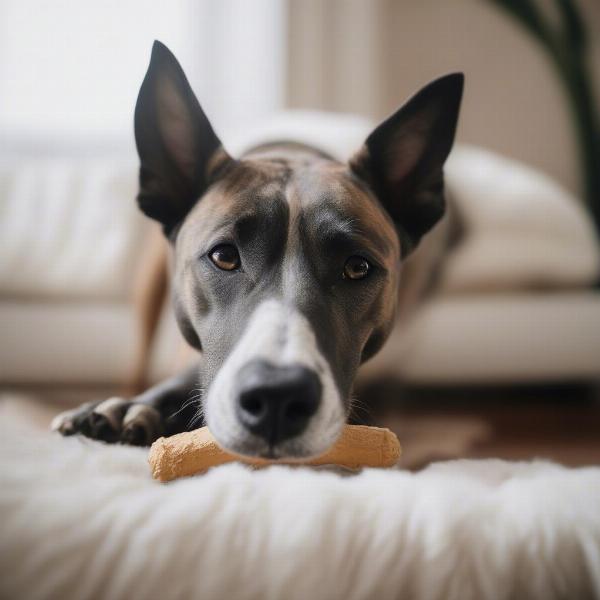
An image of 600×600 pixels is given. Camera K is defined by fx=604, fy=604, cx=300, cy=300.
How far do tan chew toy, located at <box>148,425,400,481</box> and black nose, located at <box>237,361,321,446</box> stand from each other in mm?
52

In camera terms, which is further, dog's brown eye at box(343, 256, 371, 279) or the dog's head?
dog's brown eye at box(343, 256, 371, 279)

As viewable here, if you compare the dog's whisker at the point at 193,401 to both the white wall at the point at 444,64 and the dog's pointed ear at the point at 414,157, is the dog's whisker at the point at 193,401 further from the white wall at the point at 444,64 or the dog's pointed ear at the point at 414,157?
the white wall at the point at 444,64

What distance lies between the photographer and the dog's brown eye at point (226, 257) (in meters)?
0.92

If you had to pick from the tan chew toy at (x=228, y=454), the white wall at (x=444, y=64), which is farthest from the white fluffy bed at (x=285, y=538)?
the white wall at (x=444, y=64)

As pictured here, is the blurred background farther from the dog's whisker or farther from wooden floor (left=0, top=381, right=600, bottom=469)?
the dog's whisker

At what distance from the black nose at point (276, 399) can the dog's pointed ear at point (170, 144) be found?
49 centimetres

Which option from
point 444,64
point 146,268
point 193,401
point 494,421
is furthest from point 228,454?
point 444,64

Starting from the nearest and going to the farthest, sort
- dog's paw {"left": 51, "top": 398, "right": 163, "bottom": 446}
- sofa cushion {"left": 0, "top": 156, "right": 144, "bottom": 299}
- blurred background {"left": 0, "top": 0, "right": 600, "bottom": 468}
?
dog's paw {"left": 51, "top": 398, "right": 163, "bottom": 446}, blurred background {"left": 0, "top": 0, "right": 600, "bottom": 468}, sofa cushion {"left": 0, "top": 156, "right": 144, "bottom": 299}

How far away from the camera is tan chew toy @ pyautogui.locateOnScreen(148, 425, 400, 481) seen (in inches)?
28.0

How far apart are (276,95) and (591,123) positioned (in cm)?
175

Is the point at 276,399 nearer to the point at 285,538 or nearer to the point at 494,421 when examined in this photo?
the point at 285,538

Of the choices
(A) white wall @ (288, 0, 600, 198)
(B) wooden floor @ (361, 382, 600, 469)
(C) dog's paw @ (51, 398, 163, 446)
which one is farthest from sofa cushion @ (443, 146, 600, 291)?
(C) dog's paw @ (51, 398, 163, 446)

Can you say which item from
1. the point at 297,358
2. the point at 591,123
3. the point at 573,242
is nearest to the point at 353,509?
the point at 297,358

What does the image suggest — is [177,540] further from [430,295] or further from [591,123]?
[591,123]
